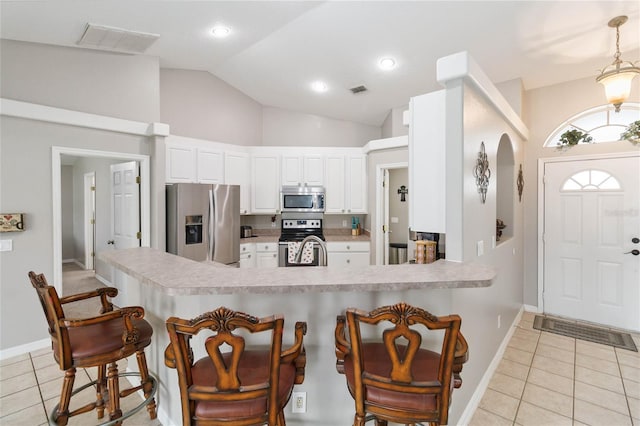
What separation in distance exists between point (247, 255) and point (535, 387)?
12.6 feet

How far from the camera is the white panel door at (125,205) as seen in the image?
160 inches

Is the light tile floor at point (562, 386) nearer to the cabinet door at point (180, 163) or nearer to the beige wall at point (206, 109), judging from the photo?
the cabinet door at point (180, 163)

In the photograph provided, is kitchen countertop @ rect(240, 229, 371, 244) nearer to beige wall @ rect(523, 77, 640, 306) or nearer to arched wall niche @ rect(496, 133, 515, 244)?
arched wall niche @ rect(496, 133, 515, 244)

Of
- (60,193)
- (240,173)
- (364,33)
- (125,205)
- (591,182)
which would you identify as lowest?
(125,205)

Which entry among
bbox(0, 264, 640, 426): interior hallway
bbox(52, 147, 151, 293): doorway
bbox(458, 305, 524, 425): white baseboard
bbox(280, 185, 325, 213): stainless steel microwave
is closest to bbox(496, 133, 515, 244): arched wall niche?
bbox(458, 305, 524, 425): white baseboard

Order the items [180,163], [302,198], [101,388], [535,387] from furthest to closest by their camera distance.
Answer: [302,198] < [180,163] < [535,387] < [101,388]

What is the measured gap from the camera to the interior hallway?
2189mm

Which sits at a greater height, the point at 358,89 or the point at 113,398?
the point at 358,89

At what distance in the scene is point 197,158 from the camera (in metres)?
4.61

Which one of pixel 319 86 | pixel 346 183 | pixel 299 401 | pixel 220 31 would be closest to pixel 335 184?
pixel 346 183

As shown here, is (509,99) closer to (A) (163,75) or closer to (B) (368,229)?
(B) (368,229)

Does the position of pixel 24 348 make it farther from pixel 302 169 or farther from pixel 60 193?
pixel 302 169

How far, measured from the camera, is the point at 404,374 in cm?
128

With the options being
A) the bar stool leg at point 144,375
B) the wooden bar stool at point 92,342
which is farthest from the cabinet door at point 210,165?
the bar stool leg at point 144,375
